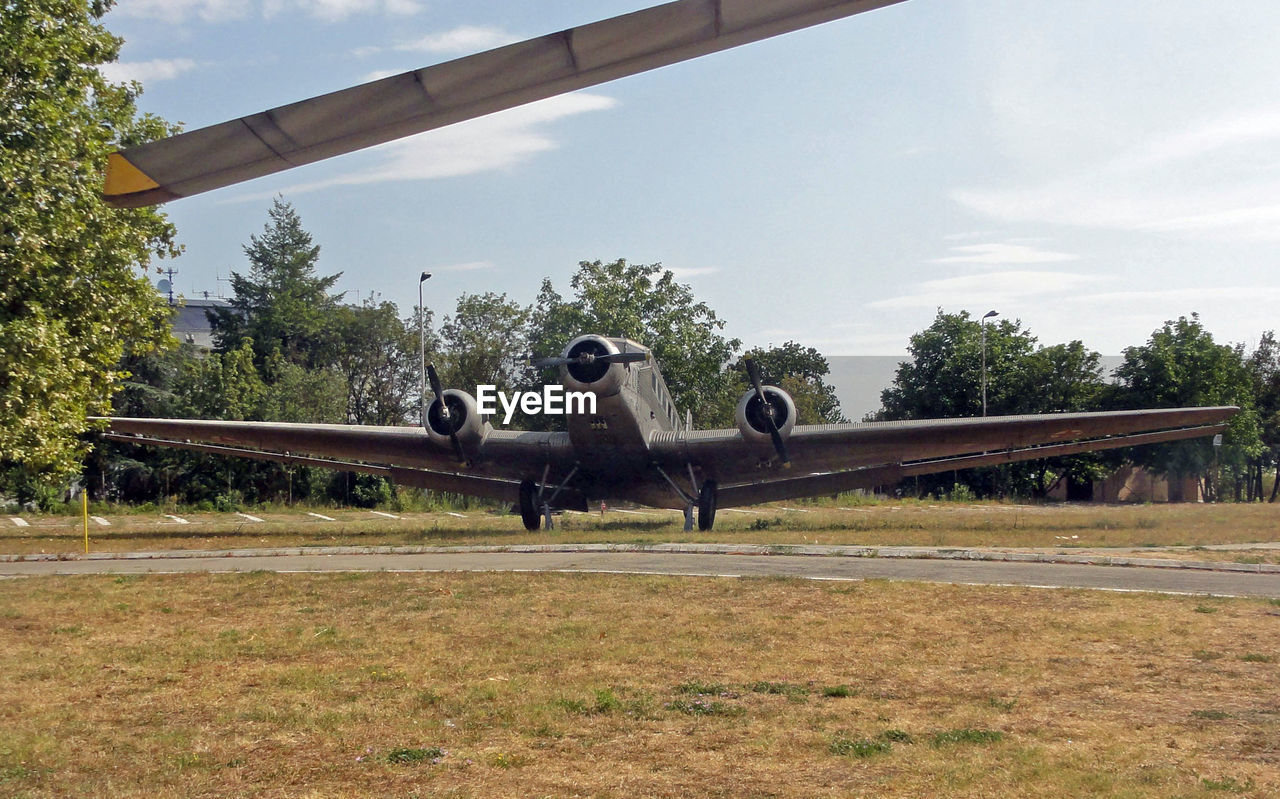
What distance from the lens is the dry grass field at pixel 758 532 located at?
64.2 ft

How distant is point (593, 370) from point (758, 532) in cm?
528

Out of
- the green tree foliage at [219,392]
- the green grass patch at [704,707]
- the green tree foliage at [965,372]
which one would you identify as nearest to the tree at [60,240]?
the green grass patch at [704,707]

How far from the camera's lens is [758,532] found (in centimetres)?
2245

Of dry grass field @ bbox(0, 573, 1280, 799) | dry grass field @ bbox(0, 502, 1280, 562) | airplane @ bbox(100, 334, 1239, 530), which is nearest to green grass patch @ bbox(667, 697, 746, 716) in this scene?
dry grass field @ bbox(0, 573, 1280, 799)

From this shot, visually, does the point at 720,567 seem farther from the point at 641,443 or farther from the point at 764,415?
the point at 641,443

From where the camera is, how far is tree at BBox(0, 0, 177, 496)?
1184 cm

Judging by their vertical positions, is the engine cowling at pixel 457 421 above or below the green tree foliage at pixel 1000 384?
below

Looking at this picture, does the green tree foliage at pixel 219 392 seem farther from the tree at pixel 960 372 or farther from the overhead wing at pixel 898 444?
the tree at pixel 960 372

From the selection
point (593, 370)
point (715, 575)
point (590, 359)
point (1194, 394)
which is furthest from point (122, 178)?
point (1194, 394)

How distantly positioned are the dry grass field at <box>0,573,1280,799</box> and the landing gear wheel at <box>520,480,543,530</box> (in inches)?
501

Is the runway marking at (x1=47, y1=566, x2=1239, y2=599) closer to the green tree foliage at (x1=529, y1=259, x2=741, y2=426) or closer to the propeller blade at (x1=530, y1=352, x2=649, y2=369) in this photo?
the propeller blade at (x1=530, y1=352, x2=649, y2=369)

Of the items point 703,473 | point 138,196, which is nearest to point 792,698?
point 138,196

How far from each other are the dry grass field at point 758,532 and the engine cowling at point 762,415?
2.28 m

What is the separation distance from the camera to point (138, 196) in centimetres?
255
